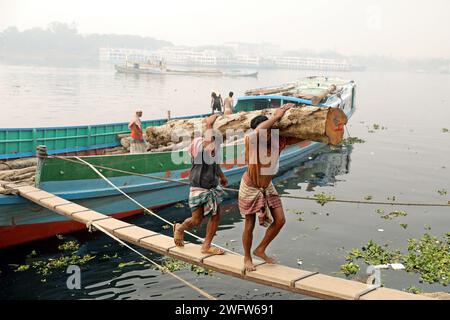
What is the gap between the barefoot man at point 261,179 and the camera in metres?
5.92

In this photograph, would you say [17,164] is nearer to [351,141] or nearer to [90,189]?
[90,189]

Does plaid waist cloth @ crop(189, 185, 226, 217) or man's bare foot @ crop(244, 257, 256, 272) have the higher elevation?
plaid waist cloth @ crop(189, 185, 226, 217)

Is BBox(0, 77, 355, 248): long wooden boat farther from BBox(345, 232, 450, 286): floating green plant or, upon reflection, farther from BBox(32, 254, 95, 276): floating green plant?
BBox(345, 232, 450, 286): floating green plant

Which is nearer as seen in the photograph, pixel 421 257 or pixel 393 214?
pixel 421 257

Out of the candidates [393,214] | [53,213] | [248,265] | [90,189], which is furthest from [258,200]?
[393,214]

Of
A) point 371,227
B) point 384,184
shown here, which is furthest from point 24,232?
point 384,184

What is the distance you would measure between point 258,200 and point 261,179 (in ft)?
0.93

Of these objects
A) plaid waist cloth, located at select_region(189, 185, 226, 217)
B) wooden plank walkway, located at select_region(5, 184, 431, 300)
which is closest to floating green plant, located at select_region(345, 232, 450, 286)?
wooden plank walkway, located at select_region(5, 184, 431, 300)

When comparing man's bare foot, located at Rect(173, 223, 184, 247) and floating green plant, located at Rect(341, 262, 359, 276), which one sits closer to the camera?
man's bare foot, located at Rect(173, 223, 184, 247)

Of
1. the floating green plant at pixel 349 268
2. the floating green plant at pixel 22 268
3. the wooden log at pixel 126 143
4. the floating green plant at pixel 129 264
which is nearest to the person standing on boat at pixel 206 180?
the floating green plant at pixel 129 264

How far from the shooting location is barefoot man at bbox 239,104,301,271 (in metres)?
5.92

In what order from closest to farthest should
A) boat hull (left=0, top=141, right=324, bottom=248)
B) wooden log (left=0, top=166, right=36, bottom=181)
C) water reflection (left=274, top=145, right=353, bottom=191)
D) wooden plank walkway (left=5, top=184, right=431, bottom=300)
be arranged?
1. wooden plank walkway (left=5, top=184, right=431, bottom=300)
2. boat hull (left=0, top=141, right=324, bottom=248)
3. wooden log (left=0, top=166, right=36, bottom=181)
4. water reflection (left=274, top=145, right=353, bottom=191)

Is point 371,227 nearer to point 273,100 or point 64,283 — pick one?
point 64,283

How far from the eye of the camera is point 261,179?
5945 millimetres
